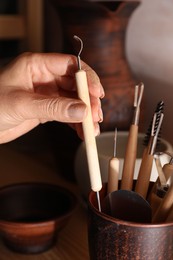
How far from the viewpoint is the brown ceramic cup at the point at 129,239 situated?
1.29 feet

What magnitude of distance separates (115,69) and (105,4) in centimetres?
11

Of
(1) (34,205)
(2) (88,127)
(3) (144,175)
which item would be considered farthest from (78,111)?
(1) (34,205)

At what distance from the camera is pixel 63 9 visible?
2.09 ft

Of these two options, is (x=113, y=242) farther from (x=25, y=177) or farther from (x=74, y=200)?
(x=25, y=177)

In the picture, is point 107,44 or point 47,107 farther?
point 107,44

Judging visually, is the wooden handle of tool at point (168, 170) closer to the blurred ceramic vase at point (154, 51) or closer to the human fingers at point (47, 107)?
the human fingers at point (47, 107)

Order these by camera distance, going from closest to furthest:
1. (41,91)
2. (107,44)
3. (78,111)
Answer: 1. (78,111)
2. (41,91)
3. (107,44)

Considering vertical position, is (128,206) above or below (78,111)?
below

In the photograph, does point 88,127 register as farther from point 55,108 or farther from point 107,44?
point 107,44

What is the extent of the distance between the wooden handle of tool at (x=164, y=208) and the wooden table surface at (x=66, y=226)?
0.14 m

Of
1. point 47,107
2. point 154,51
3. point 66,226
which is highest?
point 47,107

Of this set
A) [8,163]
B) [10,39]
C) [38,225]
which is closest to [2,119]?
[38,225]

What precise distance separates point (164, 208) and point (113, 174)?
6 centimetres

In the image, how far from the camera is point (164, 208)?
16.7 inches
